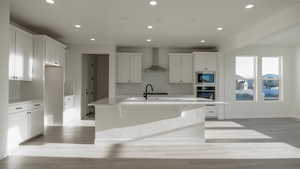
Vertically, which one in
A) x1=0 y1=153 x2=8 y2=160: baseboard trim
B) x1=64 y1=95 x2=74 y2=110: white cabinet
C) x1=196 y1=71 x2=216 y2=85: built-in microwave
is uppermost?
x1=196 y1=71 x2=216 y2=85: built-in microwave

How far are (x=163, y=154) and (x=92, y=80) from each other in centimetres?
589

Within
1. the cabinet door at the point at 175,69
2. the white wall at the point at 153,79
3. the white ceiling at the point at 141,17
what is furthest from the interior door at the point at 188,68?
the white ceiling at the point at 141,17

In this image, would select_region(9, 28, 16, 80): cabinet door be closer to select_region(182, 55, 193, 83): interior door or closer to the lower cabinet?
the lower cabinet

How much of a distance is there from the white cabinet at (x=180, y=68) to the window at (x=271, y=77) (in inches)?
109

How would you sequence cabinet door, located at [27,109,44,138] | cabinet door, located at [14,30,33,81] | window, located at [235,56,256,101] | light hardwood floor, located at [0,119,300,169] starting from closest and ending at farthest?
light hardwood floor, located at [0,119,300,169] → cabinet door, located at [14,30,33,81] → cabinet door, located at [27,109,44,138] → window, located at [235,56,256,101]

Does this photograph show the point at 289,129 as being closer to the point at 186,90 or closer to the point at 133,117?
the point at 186,90

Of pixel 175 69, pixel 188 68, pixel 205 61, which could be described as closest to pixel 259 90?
pixel 205 61

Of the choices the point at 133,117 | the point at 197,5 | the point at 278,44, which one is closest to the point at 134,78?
the point at 133,117

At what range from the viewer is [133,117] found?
13.3 ft

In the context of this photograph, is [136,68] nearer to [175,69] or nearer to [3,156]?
[175,69]

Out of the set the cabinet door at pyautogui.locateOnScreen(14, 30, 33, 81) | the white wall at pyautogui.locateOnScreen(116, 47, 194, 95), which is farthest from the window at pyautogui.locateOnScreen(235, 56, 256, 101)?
the cabinet door at pyautogui.locateOnScreen(14, 30, 33, 81)

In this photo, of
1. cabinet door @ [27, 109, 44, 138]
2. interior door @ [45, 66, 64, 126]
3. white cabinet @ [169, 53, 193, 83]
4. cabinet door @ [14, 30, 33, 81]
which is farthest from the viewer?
white cabinet @ [169, 53, 193, 83]

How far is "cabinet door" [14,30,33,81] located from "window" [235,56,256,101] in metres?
6.52

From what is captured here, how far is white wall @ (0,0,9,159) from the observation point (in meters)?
3.21
